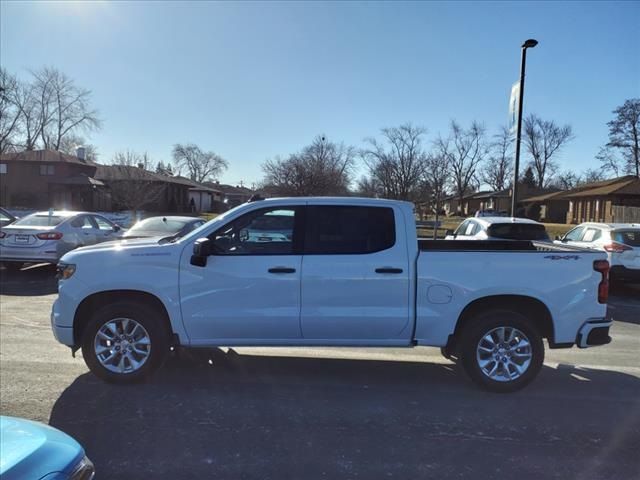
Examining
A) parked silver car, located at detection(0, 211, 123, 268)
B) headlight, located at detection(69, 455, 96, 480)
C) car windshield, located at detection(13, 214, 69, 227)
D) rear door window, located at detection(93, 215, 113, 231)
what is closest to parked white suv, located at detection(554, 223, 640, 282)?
headlight, located at detection(69, 455, 96, 480)

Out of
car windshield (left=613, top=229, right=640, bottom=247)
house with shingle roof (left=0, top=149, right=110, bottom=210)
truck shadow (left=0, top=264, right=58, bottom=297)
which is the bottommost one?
truck shadow (left=0, top=264, right=58, bottom=297)

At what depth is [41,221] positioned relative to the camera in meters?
12.5

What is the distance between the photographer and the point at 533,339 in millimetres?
4910

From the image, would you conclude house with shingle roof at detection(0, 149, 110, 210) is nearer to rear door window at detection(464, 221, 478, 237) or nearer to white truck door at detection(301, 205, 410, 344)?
rear door window at detection(464, 221, 478, 237)

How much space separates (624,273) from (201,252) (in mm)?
9905

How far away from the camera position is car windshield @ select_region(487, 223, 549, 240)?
1117 centimetres

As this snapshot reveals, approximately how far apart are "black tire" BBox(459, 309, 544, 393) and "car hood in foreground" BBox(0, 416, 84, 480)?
363 centimetres

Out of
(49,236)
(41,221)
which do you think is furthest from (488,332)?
(41,221)

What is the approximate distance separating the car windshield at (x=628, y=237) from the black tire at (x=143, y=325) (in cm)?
1034

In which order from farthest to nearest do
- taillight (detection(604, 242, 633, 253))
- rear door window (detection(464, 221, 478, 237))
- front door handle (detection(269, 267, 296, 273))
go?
rear door window (detection(464, 221, 478, 237)) < taillight (detection(604, 242, 633, 253)) < front door handle (detection(269, 267, 296, 273))

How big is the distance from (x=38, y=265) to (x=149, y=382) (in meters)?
10.9

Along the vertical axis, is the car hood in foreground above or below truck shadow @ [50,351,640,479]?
above

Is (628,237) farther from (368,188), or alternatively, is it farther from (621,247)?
(368,188)

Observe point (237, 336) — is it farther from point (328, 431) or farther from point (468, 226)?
point (468, 226)
